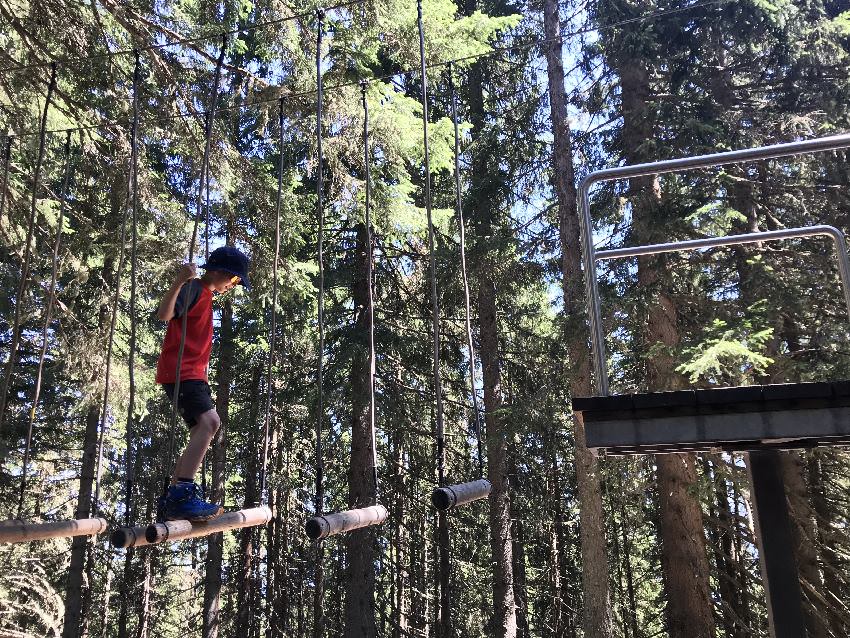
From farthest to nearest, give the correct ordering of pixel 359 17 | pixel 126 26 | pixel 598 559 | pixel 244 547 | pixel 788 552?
pixel 244 547
pixel 598 559
pixel 359 17
pixel 126 26
pixel 788 552

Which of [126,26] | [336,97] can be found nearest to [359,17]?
[336,97]

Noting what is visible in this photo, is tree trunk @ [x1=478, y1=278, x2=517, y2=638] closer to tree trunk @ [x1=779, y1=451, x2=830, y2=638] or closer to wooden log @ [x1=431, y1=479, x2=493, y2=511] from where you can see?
tree trunk @ [x1=779, y1=451, x2=830, y2=638]

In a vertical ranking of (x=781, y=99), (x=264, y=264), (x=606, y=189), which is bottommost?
(x=264, y=264)

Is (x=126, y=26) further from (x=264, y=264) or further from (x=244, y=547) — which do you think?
(x=244, y=547)

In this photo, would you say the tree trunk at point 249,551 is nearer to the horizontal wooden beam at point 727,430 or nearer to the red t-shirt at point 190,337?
the red t-shirt at point 190,337

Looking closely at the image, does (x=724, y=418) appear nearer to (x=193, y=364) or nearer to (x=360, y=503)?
(x=193, y=364)

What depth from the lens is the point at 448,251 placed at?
11758 millimetres

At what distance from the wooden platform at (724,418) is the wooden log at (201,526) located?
1.94 meters

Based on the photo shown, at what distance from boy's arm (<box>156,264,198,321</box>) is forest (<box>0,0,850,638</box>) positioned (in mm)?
2241

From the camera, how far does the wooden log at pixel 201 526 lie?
363 centimetres

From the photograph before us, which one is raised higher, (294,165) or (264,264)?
(294,165)

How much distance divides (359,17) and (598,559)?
7.19 m

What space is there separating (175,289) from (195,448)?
858 mm

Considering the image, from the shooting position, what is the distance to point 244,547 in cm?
1487
